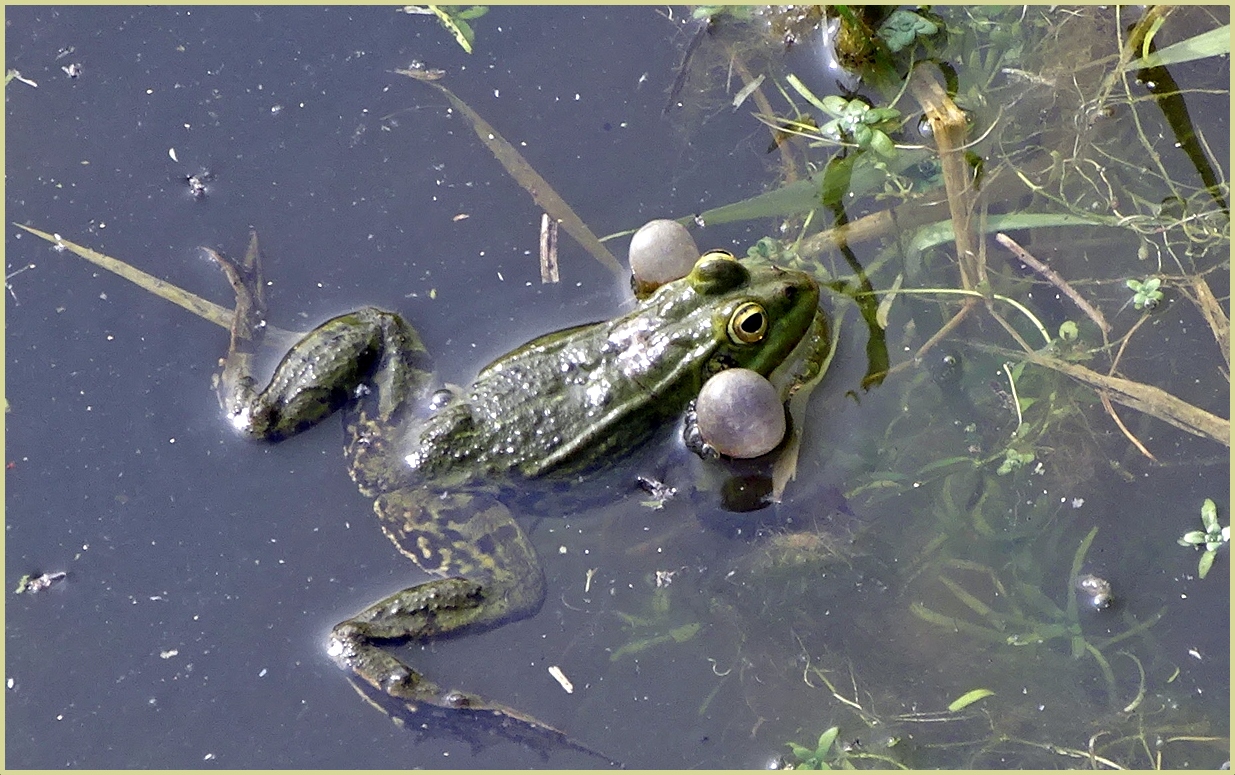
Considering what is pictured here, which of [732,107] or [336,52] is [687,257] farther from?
[336,52]

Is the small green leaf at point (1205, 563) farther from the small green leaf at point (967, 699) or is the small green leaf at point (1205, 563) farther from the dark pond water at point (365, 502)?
the small green leaf at point (967, 699)

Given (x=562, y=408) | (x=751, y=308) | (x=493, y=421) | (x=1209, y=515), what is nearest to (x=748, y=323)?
(x=751, y=308)

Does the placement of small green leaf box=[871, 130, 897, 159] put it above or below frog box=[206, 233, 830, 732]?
above

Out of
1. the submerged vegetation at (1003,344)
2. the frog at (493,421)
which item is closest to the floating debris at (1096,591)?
the submerged vegetation at (1003,344)

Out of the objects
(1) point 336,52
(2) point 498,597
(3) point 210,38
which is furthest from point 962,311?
(3) point 210,38

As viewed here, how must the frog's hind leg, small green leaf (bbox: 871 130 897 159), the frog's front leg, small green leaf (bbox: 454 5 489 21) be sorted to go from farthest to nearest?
small green leaf (bbox: 454 5 489 21), small green leaf (bbox: 871 130 897 159), the frog's front leg, the frog's hind leg

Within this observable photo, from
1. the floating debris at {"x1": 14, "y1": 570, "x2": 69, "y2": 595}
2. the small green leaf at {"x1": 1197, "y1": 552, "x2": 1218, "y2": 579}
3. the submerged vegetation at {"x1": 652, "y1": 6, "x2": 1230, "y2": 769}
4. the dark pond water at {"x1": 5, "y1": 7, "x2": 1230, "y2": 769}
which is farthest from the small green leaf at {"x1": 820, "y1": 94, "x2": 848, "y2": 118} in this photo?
the floating debris at {"x1": 14, "y1": 570, "x2": 69, "y2": 595}

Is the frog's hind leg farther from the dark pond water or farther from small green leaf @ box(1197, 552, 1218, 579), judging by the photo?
small green leaf @ box(1197, 552, 1218, 579)
